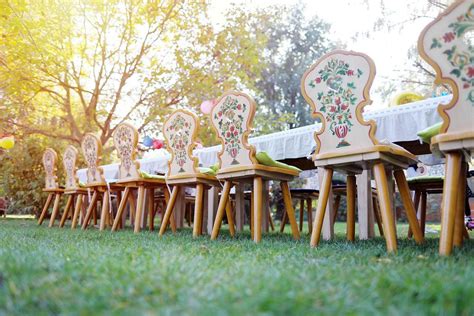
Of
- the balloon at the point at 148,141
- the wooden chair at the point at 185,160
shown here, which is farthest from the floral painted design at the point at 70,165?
the balloon at the point at 148,141

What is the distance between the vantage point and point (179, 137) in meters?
3.42

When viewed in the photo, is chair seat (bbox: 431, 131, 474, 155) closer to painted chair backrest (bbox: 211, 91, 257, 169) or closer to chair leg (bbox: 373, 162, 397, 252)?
chair leg (bbox: 373, 162, 397, 252)

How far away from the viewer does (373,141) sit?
87.0 inches

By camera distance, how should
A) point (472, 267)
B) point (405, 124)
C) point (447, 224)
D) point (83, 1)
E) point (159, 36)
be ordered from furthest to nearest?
point (159, 36), point (83, 1), point (405, 124), point (447, 224), point (472, 267)

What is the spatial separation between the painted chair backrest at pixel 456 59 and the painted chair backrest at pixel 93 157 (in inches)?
127

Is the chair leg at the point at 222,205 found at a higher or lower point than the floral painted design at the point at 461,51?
lower

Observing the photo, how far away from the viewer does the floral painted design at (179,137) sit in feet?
11.0


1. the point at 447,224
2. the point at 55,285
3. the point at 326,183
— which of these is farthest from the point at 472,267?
the point at 55,285

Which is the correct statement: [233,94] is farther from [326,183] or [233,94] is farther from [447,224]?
[447,224]

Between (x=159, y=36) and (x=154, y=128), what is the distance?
5.72 ft

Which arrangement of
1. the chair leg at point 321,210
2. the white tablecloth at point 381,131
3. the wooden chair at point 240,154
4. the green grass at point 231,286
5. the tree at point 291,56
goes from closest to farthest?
the green grass at point 231,286, the chair leg at point 321,210, the white tablecloth at point 381,131, the wooden chair at point 240,154, the tree at point 291,56

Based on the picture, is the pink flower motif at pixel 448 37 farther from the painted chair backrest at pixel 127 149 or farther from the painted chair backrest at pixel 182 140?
the painted chair backrest at pixel 127 149

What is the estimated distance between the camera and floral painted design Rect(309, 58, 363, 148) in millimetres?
2287

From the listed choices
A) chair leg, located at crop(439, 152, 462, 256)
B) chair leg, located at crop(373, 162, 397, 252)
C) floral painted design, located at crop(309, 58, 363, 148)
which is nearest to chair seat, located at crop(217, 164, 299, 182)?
floral painted design, located at crop(309, 58, 363, 148)
